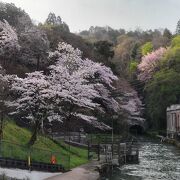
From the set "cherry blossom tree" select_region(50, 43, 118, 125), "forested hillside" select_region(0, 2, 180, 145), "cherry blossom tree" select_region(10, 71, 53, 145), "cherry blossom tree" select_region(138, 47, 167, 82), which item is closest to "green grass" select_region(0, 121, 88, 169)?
"forested hillside" select_region(0, 2, 180, 145)

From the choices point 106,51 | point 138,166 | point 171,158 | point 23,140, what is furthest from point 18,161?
point 106,51

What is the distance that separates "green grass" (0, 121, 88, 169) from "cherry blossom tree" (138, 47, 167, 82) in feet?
229

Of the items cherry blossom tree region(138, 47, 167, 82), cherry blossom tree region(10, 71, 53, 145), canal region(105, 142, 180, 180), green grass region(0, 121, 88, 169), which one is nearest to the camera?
green grass region(0, 121, 88, 169)

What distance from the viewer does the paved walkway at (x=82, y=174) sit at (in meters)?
30.8

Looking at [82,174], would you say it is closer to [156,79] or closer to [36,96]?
[36,96]

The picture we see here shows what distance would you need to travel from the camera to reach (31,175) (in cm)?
2861

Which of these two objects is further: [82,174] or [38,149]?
[82,174]

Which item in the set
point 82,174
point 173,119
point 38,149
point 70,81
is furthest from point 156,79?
point 38,149

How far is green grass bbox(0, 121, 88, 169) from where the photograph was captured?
29609 mm

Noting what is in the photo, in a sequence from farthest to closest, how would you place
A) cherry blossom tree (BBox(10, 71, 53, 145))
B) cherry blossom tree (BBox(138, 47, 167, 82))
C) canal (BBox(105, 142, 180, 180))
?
cherry blossom tree (BBox(138, 47, 167, 82)), cherry blossom tree (BBox(10, 71, 53, 145)), canal (BBox(105, 142, 180, 180))

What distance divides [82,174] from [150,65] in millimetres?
85745

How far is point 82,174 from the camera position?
32938 mm

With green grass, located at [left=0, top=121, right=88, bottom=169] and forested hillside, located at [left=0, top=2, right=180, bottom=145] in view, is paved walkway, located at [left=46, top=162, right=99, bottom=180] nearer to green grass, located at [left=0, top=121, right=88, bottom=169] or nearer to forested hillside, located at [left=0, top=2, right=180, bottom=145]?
green grass, located at [left=0, top=121, right=88, bottom=169]

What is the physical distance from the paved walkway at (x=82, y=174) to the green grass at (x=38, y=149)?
3.33 feet
